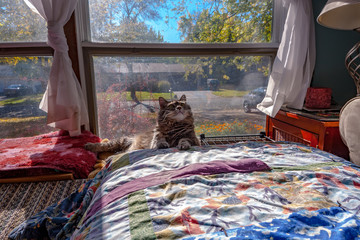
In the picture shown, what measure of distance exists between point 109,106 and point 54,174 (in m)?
0.94

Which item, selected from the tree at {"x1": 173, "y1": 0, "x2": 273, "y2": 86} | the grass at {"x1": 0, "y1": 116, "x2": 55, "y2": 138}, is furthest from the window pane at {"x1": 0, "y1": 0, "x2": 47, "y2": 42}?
the tree at {"x1": 173, "y1": 0, "x2": 273, "y2": 86}

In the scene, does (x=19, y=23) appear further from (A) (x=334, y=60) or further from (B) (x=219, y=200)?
(A) (x=334, y=60)

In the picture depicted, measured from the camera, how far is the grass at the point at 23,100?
2020mm

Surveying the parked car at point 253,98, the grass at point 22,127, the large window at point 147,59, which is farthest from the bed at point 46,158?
the parked car at point 253,98

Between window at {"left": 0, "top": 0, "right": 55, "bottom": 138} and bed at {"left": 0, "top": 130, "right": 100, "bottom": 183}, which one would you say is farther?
window at {"left": 0, "top": 0, "right": 55, "bottom": 138}

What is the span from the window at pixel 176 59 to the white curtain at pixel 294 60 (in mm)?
308

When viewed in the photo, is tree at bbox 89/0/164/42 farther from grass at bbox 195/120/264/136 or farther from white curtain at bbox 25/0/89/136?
grass at bbox 195/120/264/136

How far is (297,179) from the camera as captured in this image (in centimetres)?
72

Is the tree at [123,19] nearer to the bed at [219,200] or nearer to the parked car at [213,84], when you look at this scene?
the parked car at [213,84]

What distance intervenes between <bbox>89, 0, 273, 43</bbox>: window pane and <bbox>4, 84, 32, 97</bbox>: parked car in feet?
2.71

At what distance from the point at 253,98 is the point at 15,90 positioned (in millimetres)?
2411

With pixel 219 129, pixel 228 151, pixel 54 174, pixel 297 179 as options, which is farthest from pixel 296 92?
pixel 54 174

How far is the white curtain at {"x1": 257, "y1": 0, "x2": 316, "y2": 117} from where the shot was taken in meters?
1.91

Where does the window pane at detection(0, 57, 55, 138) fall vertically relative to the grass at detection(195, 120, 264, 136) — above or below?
above
